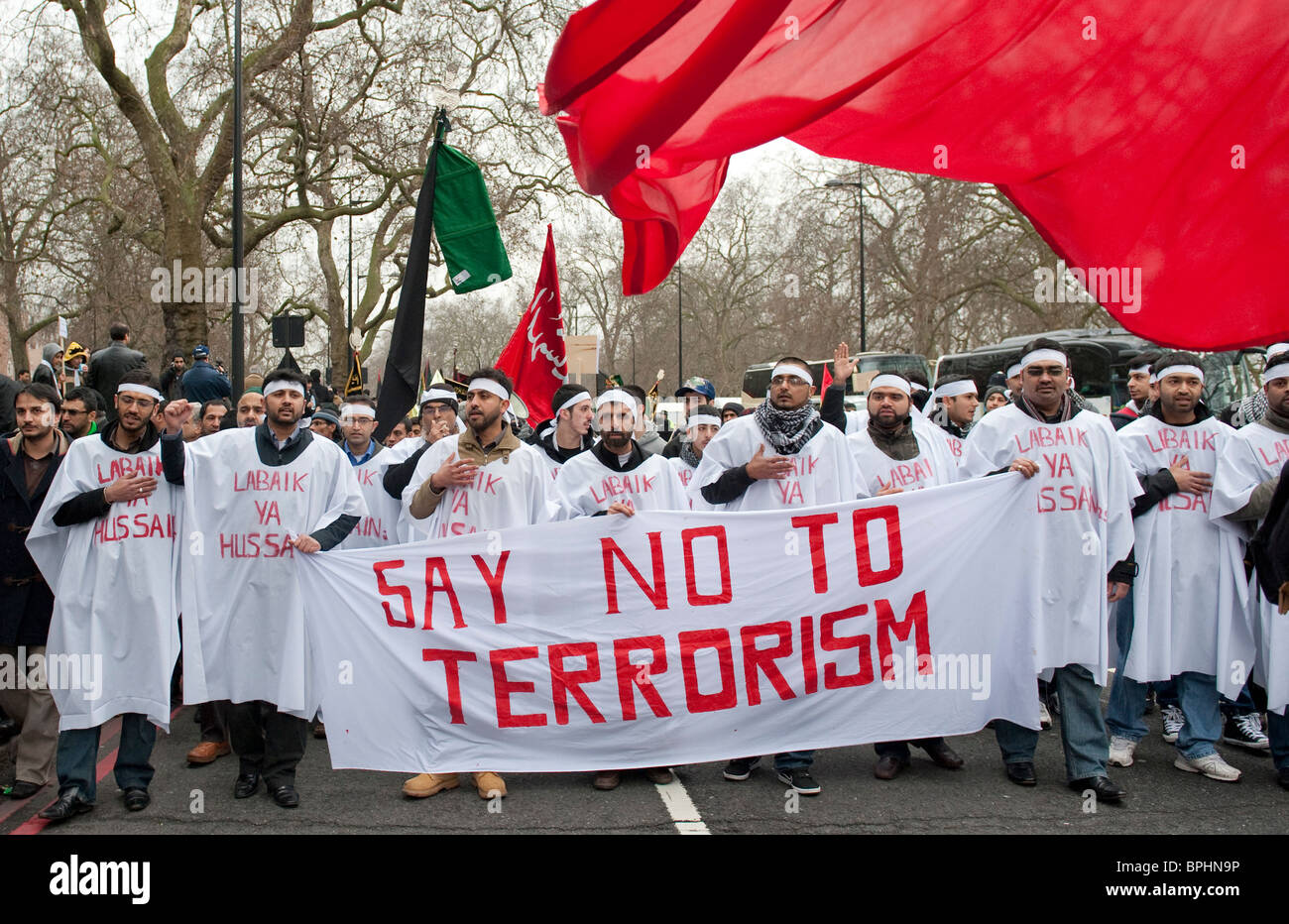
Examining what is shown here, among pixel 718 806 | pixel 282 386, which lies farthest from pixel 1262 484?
pixel 282 386

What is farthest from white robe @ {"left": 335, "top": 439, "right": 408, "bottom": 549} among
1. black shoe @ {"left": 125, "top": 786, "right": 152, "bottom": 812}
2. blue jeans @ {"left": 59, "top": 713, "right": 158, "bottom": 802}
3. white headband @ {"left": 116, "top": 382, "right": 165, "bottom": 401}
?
black shoe @ {"left": 125, "top": 786, "right": 152, "bottom": 812}

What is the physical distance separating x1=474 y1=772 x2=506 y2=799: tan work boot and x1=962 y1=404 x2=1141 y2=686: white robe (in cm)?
270

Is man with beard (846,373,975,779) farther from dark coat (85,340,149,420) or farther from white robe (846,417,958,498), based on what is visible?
dark coat (85,340,149,420)

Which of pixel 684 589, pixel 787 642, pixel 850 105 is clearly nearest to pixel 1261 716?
pixel 787 642

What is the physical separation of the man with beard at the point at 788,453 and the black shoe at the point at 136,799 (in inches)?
125

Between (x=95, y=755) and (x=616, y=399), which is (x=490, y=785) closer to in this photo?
(x=95, y=755)

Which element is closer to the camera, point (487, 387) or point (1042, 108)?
point (1042, 108)

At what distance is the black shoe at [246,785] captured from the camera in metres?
5.63

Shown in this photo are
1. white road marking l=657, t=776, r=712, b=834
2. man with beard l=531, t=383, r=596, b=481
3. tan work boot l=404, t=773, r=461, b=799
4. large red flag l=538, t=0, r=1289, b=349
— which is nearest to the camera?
large red flag l=538, t=0, r=1289, b=349

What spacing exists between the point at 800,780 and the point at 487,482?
222cm

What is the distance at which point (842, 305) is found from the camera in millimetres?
49969

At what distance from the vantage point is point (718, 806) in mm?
5379

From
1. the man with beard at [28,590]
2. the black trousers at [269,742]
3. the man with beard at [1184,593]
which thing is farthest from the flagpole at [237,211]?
the man with beard at [1184,593]

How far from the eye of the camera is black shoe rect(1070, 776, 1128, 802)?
5.39 meters
